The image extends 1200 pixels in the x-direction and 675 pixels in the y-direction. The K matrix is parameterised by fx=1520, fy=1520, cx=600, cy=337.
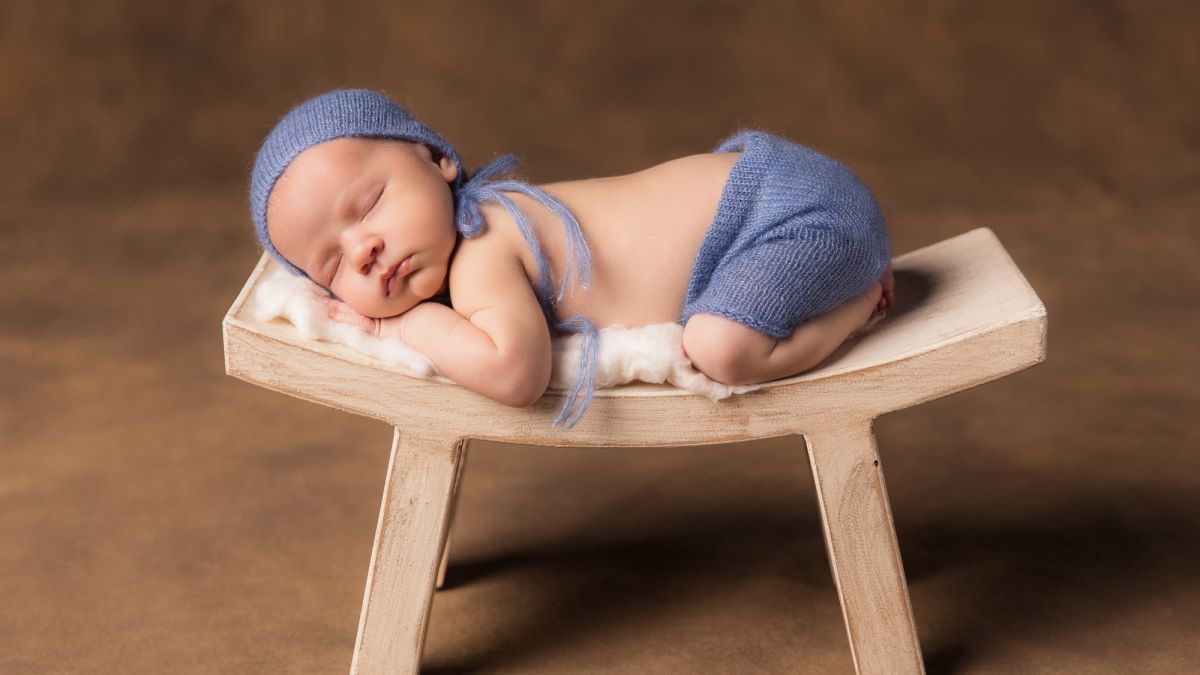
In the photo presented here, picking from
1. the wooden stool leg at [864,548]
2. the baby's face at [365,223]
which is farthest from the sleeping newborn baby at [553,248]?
the wooden stool leg at [864,548]

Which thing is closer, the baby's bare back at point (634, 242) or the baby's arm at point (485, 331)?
the baby's arm at point (485, 331)

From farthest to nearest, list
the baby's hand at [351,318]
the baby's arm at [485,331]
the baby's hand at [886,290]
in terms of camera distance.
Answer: the baby's hand at [886,290]
the baby's hand at [351,318]
the baby's arm at [485,331]

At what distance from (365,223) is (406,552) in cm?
41

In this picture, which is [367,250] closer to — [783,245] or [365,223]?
[365,223]

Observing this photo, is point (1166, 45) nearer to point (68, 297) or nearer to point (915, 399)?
point (915, 399)

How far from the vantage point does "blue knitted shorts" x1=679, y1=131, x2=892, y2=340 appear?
A: 5.95ft

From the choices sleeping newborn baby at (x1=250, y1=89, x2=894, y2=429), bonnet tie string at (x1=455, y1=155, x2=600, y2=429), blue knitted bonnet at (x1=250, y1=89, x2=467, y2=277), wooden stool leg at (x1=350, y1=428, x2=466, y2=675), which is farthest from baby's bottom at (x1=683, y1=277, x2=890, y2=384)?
blue knitted bonnet at (x1=250, y1=89, x2=467, y2=277)

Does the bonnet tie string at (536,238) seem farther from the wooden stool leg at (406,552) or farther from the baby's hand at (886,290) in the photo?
the baby's hand at (886,290)

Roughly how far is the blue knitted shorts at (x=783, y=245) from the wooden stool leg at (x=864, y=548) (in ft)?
0.53

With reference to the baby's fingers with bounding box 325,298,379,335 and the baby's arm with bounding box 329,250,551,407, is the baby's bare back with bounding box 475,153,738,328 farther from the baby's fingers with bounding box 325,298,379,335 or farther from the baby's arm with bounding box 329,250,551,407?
the baby's fingers with bounding box 325,298,379,335

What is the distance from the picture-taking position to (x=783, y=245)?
1850 mm

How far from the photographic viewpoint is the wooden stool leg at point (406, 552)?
1.85 metres

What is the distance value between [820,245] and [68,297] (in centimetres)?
202

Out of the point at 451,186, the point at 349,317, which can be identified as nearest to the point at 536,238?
the point at 451,186
